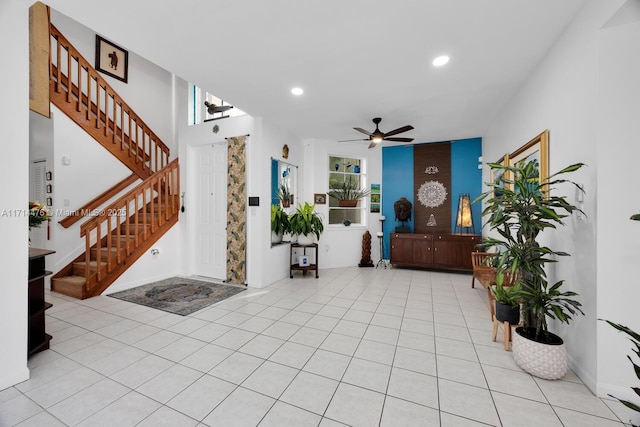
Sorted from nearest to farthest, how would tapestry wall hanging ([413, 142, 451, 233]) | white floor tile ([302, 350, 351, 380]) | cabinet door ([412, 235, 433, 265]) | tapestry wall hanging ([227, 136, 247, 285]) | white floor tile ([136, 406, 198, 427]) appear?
white floor tile ([136, 406, 198, 427]) < white floor tile ([302, 350, 351, 380]) < tapestry wall hanging ([227, 136, 247, 285]) < cabinet door ([412, 235, 433, 265]) < tapestry wall hanging ([413, 142, 451, 233])

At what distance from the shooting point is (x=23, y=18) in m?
2.00

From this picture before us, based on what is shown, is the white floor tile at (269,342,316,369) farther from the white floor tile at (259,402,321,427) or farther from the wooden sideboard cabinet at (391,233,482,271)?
the wooden sideboard cabinet at (391,233,482,271)

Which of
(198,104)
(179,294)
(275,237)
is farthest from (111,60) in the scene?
(179,294)

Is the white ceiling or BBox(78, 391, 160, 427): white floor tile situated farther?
the white ceiling

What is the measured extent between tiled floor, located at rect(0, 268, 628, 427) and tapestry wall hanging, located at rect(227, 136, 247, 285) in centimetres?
114

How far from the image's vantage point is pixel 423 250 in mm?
5625

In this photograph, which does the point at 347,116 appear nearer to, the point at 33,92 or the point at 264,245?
the point at 264,245

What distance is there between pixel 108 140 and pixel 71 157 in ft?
2.29

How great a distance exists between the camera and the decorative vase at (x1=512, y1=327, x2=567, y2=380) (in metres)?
2.00

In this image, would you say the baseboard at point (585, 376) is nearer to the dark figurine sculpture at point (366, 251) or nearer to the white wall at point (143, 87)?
the dark figurine sculpture at point (366, 251)

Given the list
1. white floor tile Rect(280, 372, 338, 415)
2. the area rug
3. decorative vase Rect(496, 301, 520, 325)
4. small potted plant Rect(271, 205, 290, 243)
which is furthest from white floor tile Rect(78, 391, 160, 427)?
small potted plant Rect(271, 205, 290, 243)

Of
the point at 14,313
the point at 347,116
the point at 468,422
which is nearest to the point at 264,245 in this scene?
the point at 347,116

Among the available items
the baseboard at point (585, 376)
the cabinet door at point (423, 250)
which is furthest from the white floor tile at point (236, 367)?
the cabinet door at point (423, 250)

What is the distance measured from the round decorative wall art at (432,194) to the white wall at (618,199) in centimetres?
419
